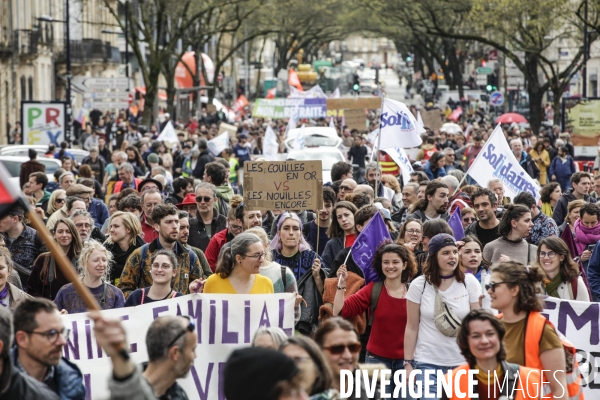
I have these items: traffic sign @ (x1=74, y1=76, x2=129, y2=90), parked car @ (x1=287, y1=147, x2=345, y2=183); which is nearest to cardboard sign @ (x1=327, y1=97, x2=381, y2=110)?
parked car @ (x1=287, y1=147, x2=345, y2=183)

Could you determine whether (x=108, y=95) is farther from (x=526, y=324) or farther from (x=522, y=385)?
(x=522, y=385)

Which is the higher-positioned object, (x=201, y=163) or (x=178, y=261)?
(x=201, y=163)

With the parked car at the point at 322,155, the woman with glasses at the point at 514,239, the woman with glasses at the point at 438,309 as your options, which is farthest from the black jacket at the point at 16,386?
the parked car at the point at 322,155

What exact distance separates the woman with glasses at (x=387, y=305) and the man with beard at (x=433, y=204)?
343cm

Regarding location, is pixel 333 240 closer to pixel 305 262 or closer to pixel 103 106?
pixel 305 262

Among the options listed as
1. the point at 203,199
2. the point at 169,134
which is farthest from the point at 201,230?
the point at 169,134

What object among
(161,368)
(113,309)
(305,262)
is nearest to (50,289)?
(113,309)

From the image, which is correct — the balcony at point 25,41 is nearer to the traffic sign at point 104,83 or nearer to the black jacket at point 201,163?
the traffic sign at point 104,83

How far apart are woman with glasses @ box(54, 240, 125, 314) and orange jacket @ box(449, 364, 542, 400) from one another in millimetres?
3054

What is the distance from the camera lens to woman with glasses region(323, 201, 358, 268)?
31.9 feet

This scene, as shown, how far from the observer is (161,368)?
5.07 meters

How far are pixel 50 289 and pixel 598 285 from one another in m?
4.13

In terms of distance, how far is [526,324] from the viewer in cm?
621

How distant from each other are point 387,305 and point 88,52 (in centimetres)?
5285
